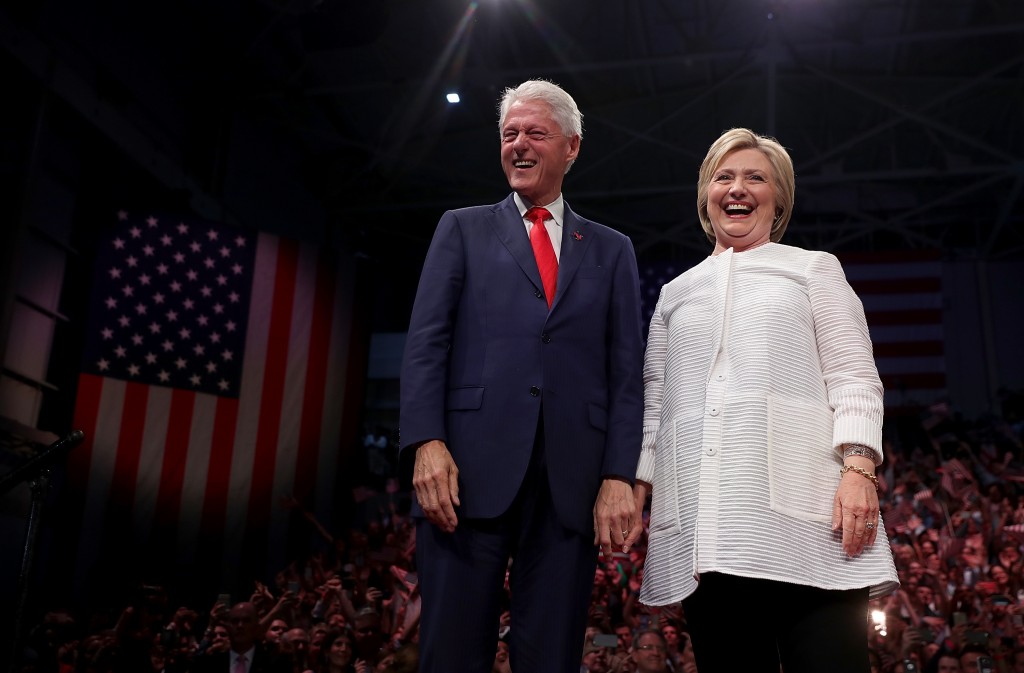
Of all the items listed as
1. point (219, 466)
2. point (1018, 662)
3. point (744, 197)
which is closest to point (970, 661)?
point (1018, 662)

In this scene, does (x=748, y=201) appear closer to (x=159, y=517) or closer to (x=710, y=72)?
(x=159, y=517)

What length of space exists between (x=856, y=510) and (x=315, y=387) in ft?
22.8

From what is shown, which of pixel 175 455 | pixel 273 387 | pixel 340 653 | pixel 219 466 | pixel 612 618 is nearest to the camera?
pixel 340 653

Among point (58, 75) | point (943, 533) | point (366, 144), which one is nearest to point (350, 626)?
point (943, 533)

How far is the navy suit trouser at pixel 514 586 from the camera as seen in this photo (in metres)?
1.49

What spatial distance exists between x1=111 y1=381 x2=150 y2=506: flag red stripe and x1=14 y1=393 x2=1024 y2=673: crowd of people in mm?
796

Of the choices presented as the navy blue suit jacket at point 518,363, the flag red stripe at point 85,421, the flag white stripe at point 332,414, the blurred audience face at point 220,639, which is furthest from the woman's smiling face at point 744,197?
the flag white stripe at point 332,414

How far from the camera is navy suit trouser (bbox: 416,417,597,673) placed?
1492 mm

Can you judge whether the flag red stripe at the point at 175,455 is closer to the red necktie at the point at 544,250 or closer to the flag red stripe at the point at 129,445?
the flag red stripe at the point at 129,445

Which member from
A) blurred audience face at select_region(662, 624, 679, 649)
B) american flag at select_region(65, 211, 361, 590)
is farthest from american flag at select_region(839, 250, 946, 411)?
blurred audience face at select_region(662, 624, 679, 649)

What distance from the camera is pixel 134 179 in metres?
8.20

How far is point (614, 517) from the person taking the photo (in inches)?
61.0

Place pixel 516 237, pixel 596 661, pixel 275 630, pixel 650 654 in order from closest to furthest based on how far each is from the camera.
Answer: pixel 516 237 → pixel 650 654 → pixel 596 661 → pixel 275 630

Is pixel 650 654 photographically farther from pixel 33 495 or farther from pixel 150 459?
pixel 150 459
